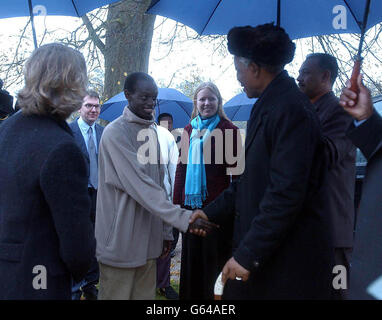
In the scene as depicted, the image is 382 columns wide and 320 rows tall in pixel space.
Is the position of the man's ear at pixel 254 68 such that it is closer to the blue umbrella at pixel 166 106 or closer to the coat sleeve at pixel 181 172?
the coat sleeve at pixel 181 172

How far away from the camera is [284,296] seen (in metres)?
1.98

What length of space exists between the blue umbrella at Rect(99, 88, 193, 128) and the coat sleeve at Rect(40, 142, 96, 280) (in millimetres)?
4584

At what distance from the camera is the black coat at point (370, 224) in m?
1.70

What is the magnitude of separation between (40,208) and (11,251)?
0.23 m

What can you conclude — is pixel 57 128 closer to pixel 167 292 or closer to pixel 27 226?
pixel 27 226

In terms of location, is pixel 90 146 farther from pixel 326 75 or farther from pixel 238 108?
pixel 238 108

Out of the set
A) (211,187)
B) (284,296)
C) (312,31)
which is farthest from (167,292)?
(312,31)

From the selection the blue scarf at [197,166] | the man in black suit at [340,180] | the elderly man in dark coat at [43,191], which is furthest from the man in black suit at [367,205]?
the blue scarf at [197,166]

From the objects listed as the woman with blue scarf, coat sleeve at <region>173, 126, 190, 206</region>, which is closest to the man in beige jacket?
the woman with blue scarf

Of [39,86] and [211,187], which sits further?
[211,187]

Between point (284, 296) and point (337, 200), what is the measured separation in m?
1.07

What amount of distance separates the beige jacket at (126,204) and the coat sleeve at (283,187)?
95 centimetres

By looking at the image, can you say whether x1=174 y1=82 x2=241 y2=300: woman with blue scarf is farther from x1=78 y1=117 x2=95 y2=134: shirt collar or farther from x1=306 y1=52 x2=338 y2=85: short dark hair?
Answer: x1=78 y1=117 x2=95 y2=134: shirt collar

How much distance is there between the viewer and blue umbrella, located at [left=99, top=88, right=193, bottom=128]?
6.55 m
